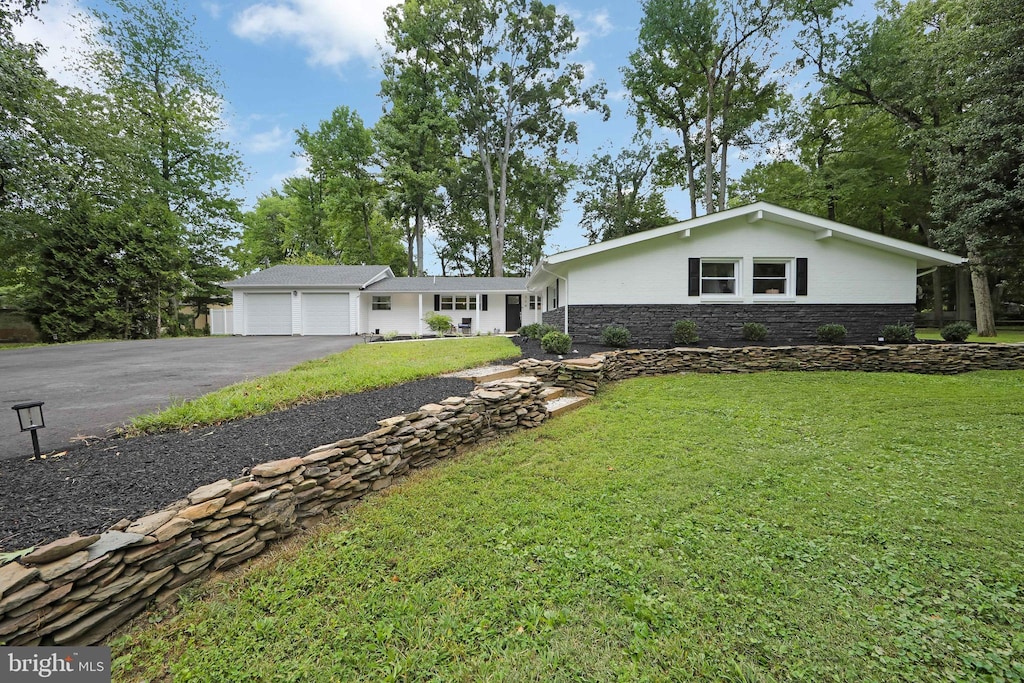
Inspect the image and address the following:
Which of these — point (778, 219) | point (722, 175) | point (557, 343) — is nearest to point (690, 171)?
point (722, 175)

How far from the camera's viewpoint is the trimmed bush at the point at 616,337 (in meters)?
9.55

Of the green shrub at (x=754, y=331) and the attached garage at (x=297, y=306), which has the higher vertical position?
the attached garage at (x=297, y=306)

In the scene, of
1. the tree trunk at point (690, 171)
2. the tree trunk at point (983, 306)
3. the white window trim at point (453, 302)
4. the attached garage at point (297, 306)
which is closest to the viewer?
the tree trunk at point (983, 306)

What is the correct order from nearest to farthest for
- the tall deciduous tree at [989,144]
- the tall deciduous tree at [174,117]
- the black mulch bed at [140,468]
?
the black mulch bed at [140,468] < the tall deciduous tree at [989,144] < the tall deciduous tree at [174,117]

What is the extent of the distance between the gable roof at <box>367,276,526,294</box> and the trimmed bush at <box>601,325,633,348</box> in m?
9.93

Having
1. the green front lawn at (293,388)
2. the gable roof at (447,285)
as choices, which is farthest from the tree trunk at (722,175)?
the green front lawn at (293,388)

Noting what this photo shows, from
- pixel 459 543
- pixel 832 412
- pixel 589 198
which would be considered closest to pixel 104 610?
pixel 459 543

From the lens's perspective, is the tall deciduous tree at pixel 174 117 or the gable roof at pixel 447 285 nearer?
the tall deciduous tree at pixel 174 117

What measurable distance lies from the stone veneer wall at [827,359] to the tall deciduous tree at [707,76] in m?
13.6

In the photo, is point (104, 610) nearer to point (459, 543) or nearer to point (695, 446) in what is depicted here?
point (459, 543)

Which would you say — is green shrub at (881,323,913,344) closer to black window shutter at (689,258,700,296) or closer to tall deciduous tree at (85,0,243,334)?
black window shutter at (689,258,700,296)

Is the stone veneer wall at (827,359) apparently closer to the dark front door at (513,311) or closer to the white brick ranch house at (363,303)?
the white brick ranch house at (363,303)

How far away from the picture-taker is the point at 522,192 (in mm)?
27641

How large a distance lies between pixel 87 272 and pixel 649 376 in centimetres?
2066
